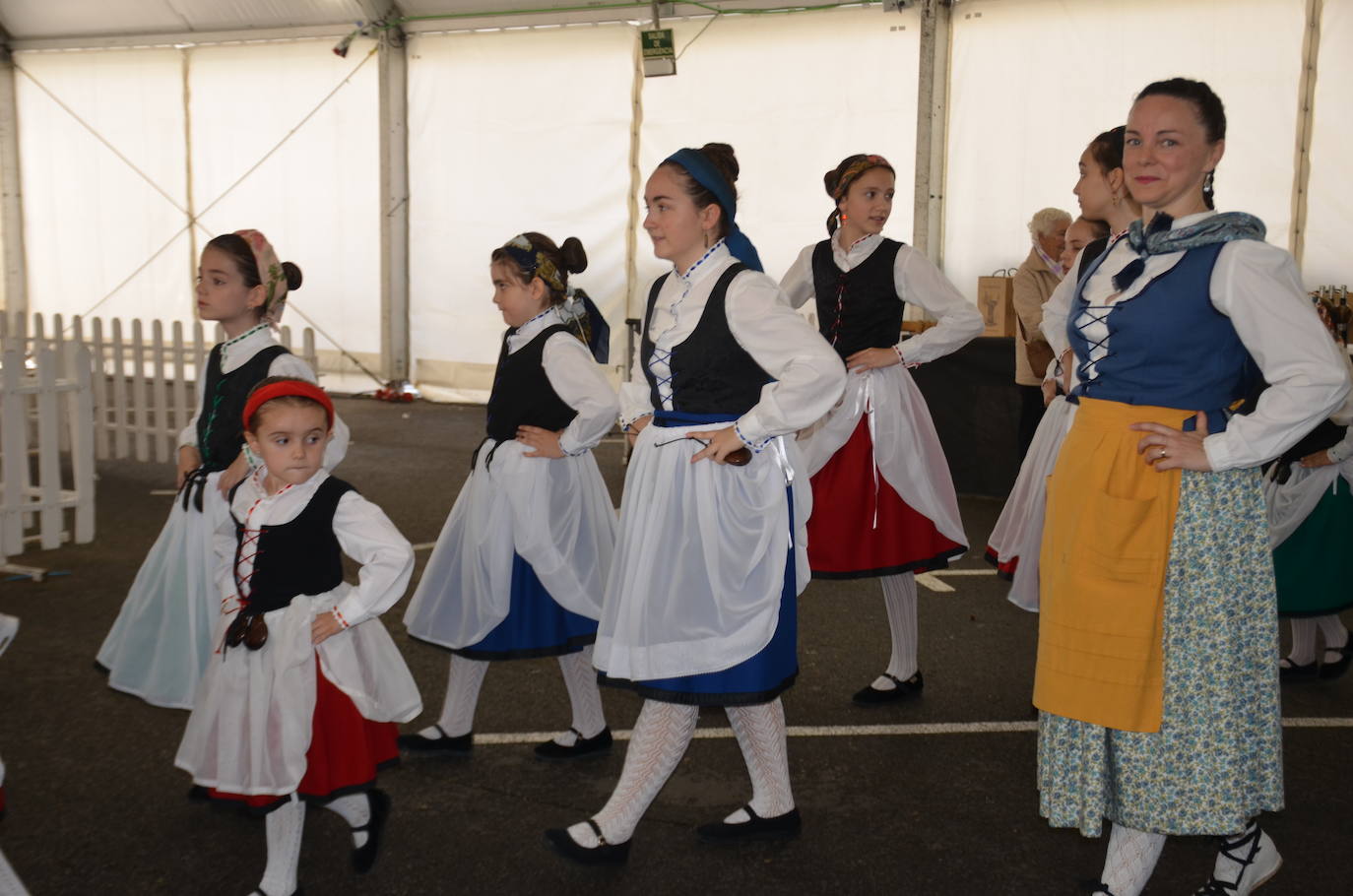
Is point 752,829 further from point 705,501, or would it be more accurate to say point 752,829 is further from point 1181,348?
point 1181,348

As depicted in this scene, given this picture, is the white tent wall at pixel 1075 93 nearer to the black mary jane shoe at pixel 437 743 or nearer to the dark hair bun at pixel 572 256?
the dark hair bun at pixel 572 256

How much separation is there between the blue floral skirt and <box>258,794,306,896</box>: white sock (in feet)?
5.73

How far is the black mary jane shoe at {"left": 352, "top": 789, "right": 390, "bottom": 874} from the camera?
10.0 feet

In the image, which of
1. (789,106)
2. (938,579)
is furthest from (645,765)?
(789,106)

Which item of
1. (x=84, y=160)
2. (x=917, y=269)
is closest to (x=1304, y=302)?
(x=917, y=269)

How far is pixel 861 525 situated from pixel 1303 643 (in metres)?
1.80

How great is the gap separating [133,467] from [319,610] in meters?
6.68

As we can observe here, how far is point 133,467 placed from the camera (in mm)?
8828

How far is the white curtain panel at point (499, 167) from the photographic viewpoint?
37.3 feet

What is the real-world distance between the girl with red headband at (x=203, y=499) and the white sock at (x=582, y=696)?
3.07 feet

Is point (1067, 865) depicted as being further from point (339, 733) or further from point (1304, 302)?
point (339, 733)

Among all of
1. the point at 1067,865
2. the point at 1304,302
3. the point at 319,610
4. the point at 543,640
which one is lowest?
the point at 1067,865

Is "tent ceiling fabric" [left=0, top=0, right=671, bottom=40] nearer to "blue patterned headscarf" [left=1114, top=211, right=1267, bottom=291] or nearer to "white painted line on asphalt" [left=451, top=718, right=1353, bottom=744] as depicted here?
"white painted line on asphalt" [left=451, top=718, right=1353, bottom=744]

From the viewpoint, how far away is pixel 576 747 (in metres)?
3.79
